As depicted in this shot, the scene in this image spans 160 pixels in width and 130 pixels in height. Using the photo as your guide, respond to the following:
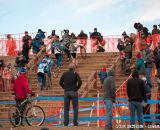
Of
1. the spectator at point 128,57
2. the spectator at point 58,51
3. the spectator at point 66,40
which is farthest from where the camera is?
the spectator at point 66,40

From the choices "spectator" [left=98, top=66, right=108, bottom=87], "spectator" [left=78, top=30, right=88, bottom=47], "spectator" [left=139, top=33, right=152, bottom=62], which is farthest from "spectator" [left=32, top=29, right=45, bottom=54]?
"spectator" [left=98, top=66, right=108, bottom=87]

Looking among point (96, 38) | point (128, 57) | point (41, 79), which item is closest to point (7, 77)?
point (41, 79)

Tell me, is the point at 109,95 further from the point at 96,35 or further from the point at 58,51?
the point at 96,35

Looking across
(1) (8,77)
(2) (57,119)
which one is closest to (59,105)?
(2) (57,119)

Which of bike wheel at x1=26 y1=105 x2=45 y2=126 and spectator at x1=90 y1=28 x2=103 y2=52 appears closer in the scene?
bike wheel at x1=26 y1=105 x2=45 y2=126

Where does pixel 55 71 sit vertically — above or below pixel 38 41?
below

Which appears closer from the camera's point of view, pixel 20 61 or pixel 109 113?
pixel 109 113

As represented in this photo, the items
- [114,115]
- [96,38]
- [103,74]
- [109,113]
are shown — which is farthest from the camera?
[96,38]

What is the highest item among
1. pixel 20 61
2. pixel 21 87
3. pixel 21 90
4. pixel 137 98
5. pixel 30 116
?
pixel 20 61

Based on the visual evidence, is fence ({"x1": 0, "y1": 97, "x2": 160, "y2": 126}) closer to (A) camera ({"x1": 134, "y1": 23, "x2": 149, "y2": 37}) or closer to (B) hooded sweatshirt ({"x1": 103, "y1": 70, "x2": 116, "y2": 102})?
(B) hooded sweatshirt ({"x1": 103, "y1": 70, "x2": 116, "y2": 102})

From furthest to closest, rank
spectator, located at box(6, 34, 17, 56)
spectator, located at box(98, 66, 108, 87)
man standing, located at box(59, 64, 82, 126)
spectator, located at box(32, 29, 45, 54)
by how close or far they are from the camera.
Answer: spectator, located at box(6, 34, 17, 56), spectator, located at box(32, 29, 45, 54), spectator, located at box(98, 66, 108, 87), man standing, located at box(59, 64, 82, 126)

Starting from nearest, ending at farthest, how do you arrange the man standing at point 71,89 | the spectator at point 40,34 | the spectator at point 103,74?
the man standing at point 71,89 < the spectator at point 103,74 < the spectator at point 40,34

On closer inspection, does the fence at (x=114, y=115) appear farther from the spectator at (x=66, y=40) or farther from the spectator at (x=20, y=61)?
the spectator at (x=66, y=40)

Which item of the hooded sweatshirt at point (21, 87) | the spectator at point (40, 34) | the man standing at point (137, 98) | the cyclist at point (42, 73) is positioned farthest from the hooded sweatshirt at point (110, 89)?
the spectator at point (40, 34)
